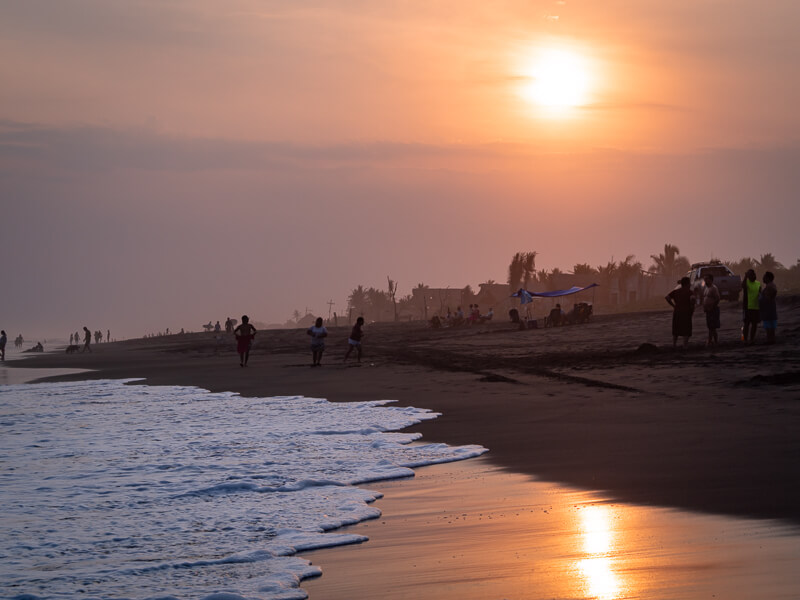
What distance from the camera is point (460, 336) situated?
152 feet

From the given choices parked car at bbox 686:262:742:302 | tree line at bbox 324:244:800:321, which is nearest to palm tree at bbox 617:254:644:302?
tree line at bbox 324:244:800:321

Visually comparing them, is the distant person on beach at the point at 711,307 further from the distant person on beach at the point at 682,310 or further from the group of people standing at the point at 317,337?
the group of people standing at the point at 317,337

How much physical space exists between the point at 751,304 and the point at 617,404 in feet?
33.1

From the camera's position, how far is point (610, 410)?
13.4 metres

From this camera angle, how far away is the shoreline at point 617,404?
7.89 meters

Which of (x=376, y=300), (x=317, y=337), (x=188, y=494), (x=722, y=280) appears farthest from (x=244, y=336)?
(x=376, y=300)

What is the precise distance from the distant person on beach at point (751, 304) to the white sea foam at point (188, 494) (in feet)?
35.9

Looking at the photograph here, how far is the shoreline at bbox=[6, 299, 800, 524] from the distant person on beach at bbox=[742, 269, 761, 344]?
70 centimetres

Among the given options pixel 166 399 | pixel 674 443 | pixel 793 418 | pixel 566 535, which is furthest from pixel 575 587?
pixel 166 399

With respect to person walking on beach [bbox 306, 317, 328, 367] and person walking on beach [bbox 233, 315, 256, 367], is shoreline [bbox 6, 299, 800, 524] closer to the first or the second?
person walking on beach [bbox 306, 317, 328, 367]

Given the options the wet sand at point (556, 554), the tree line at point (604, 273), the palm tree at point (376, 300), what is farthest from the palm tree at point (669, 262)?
the wet sand at point (556, 554)

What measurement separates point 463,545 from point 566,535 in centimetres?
74

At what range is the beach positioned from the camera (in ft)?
24.3

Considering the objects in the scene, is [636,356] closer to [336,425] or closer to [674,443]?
[336,425]
